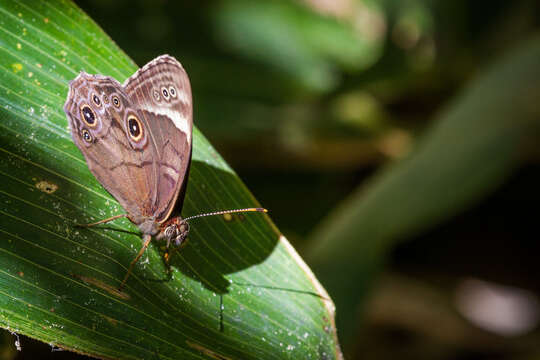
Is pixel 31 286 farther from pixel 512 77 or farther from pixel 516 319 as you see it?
pixel 516 319

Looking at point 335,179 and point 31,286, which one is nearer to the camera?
point 31,286

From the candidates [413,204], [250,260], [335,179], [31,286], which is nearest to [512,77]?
[413,204]

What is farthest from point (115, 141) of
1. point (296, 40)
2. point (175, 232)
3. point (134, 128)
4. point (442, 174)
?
point (296, 40)

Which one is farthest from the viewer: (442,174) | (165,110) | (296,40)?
(296,40)

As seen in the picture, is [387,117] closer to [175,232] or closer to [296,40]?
[296,40]

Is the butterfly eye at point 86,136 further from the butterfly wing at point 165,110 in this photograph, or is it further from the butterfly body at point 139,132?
the butterfly wing at point 165,110

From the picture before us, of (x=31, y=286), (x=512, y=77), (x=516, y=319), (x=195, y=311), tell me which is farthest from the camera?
(x=516, y=319)
